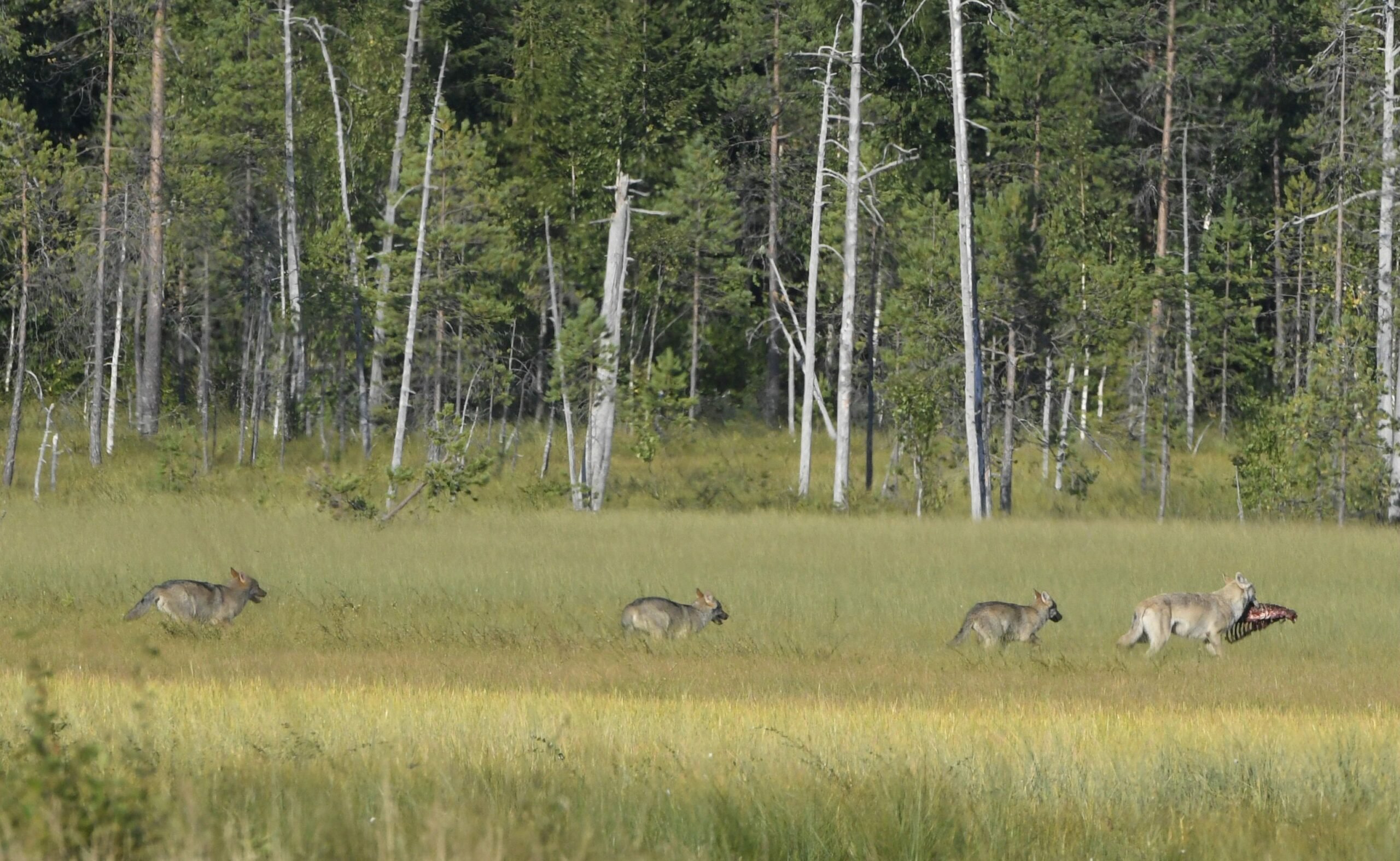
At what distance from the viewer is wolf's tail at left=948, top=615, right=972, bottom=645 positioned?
52.4 feet

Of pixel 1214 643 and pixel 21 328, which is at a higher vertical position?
pixel 21 328

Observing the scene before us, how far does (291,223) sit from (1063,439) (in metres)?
18.4

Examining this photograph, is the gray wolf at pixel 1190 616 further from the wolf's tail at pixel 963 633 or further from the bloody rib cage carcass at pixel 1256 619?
the wolf's tail at pixel 963 633

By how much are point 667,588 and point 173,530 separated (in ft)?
29.5

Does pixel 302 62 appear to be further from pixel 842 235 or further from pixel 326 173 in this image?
pixel 842 235

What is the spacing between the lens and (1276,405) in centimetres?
3475

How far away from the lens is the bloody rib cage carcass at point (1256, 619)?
642 inches

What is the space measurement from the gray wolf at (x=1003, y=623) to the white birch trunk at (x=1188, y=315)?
27.7 metres

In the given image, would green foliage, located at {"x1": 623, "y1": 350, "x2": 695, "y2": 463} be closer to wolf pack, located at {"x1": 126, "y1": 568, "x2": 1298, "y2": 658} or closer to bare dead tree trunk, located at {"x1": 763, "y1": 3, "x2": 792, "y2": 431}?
bare dead tree trunk, located at {"x1": 763, "y1": 3, "x2": 792, "y2": 431}

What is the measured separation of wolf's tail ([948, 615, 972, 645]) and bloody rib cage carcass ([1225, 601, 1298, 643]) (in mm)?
2426

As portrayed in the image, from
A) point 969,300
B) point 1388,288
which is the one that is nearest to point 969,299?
point 969,300

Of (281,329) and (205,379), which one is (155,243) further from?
(281,329)

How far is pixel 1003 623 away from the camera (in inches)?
630

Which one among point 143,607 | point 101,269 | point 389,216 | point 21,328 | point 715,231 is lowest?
point 143,607
